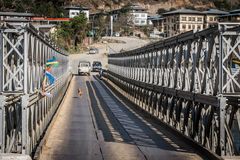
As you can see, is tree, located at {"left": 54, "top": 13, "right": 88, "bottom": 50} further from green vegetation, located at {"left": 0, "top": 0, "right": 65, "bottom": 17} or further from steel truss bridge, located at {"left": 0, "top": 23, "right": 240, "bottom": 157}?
steel truss bridge, located at {"left": 0, "top": 23, "right": 240, "bottom": 157}

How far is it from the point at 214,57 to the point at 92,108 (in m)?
19.7

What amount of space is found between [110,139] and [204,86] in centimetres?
498

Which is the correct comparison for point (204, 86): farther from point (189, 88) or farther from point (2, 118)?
point (2, 118)

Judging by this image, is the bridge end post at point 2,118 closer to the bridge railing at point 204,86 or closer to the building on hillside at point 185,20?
the bridge railing at point 204,86

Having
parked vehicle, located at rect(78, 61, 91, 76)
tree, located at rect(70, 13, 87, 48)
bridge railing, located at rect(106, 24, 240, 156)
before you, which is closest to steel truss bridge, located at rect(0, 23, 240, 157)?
bridge railing, located at rect(106, 24, 240, 156)

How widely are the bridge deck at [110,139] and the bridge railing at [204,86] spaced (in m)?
0.75

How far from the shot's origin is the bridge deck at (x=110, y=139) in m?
15.2

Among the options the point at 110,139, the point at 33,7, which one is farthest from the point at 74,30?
the point at 110,139

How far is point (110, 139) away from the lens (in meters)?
18.9

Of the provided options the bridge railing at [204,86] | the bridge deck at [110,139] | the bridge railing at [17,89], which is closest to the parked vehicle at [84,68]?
the bridge deck at [110,139]

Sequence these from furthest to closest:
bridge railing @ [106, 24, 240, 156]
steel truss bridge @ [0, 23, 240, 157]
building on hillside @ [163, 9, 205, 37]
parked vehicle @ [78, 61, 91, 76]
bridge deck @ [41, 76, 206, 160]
Result: building on hillside @ [163, 9, 205, 37] → parked vehicle @ [78, 61, 91, 76] → bridge deck @ [41, 76, 206, 160] → bridge railing @ [106, 24, 240, 156] → steel truss bridge @ [0, 23, 240, 157]

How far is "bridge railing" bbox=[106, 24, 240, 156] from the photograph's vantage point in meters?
13.3

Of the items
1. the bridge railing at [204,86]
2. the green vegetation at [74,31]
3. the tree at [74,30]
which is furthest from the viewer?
the tree at [74,30]

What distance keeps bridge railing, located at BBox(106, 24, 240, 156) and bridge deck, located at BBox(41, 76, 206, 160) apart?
754 mm
